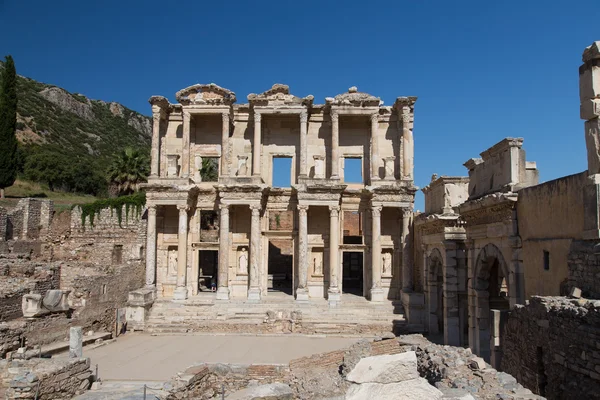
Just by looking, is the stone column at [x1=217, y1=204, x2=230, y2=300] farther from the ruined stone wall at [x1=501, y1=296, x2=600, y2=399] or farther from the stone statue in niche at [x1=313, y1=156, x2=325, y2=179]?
the ruined stone wall at [x1=501, y1=296, x2=600, y2=399]

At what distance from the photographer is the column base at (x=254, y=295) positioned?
23.8 meters

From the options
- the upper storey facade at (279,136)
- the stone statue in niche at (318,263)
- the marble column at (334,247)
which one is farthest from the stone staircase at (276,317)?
the upper storey facade at (279,136)

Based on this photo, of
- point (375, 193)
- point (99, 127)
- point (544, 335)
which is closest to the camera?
point (544, 335)

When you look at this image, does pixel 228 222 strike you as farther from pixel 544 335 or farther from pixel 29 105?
pixel 29 105

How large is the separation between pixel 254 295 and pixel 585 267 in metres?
16.6

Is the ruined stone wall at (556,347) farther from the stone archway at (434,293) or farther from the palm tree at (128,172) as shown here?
the palm tree at (128,172)

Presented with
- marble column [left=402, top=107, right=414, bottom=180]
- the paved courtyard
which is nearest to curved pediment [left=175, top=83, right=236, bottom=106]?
marble column [left=402, top=107, right=414, bottom=180]

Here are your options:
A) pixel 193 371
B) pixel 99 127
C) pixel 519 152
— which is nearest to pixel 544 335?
pixel 519 152

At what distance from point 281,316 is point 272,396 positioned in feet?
36.7

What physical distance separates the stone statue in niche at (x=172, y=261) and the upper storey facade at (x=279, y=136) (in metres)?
3.89

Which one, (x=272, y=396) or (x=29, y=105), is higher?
(x=29, y=105)

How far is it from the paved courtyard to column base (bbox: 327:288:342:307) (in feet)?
9.07

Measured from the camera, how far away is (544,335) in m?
9.70

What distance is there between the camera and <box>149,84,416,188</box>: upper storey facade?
A: 83.6 ft
